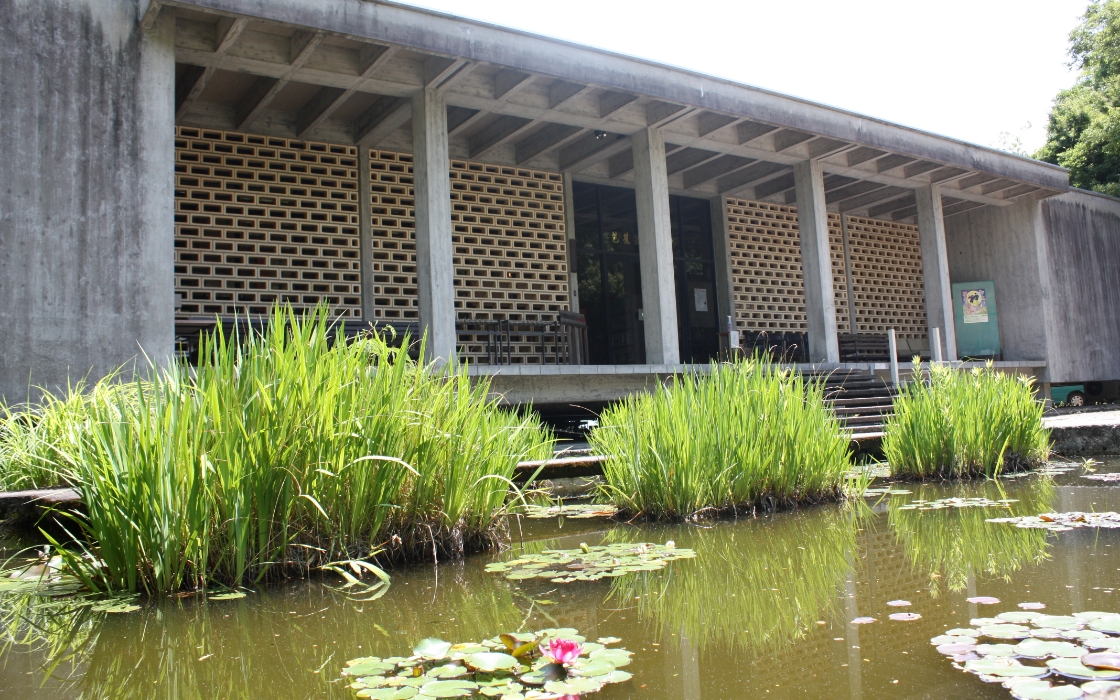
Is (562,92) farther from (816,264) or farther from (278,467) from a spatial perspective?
(278,467)

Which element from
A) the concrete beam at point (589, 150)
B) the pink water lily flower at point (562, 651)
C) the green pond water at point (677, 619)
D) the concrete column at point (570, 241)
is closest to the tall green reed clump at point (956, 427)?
the green pond water at point (677, 619)

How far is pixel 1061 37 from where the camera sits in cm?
2238

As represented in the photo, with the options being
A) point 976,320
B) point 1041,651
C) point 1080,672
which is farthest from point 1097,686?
point 976,320

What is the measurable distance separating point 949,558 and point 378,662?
Result: 1936 mm

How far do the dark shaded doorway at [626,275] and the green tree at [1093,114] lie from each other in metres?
11.5

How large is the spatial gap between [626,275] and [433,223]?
→ 17.7ft

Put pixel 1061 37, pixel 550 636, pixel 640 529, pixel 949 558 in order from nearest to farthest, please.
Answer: pixel 550 636, pixel 949 558, pixel 640 529, pixel 1061 37

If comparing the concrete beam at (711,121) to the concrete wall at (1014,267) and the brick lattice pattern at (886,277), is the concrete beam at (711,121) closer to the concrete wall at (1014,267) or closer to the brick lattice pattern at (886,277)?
the brick lattice pattern at (886,277)

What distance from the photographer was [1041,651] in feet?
5.52

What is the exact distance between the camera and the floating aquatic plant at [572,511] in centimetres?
436

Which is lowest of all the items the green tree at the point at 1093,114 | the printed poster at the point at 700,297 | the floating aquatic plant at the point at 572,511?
the floating aquatic plant at the point at 572,511

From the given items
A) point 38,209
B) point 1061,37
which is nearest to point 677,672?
point 38,209

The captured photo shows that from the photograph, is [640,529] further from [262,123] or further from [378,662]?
[262,123]

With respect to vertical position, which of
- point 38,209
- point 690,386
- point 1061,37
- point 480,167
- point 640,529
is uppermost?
point 1061,37
